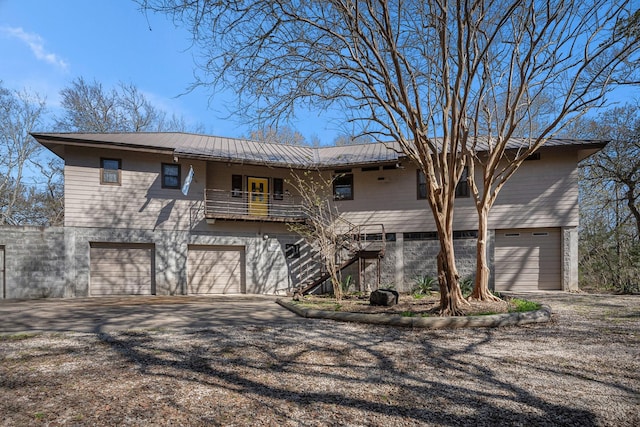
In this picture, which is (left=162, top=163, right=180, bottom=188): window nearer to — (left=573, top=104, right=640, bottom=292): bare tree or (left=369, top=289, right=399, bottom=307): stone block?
(left=369, top=289, right=399, bottom=307): stone block

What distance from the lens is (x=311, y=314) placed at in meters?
8.42

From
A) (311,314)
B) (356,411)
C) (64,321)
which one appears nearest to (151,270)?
(64,321)

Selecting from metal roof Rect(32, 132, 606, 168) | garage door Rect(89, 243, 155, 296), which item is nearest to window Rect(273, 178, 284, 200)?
metal roof Rect(32, 132, 606, 168)

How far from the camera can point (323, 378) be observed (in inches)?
162

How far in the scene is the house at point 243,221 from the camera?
44.1ft

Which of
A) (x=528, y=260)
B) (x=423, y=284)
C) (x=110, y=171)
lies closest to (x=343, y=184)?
(x=423, y=284)

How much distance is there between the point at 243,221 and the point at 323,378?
38.7ft

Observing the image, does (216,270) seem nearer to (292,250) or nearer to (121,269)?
(292,250)

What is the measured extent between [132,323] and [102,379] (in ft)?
12.2

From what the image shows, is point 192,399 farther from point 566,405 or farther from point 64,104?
point 64,104

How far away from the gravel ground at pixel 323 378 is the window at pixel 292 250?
365 inches

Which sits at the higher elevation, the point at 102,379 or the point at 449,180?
the point at 449,180

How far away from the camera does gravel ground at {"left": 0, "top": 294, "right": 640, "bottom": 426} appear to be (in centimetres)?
314

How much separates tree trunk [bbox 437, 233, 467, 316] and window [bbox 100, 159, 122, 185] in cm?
1202
